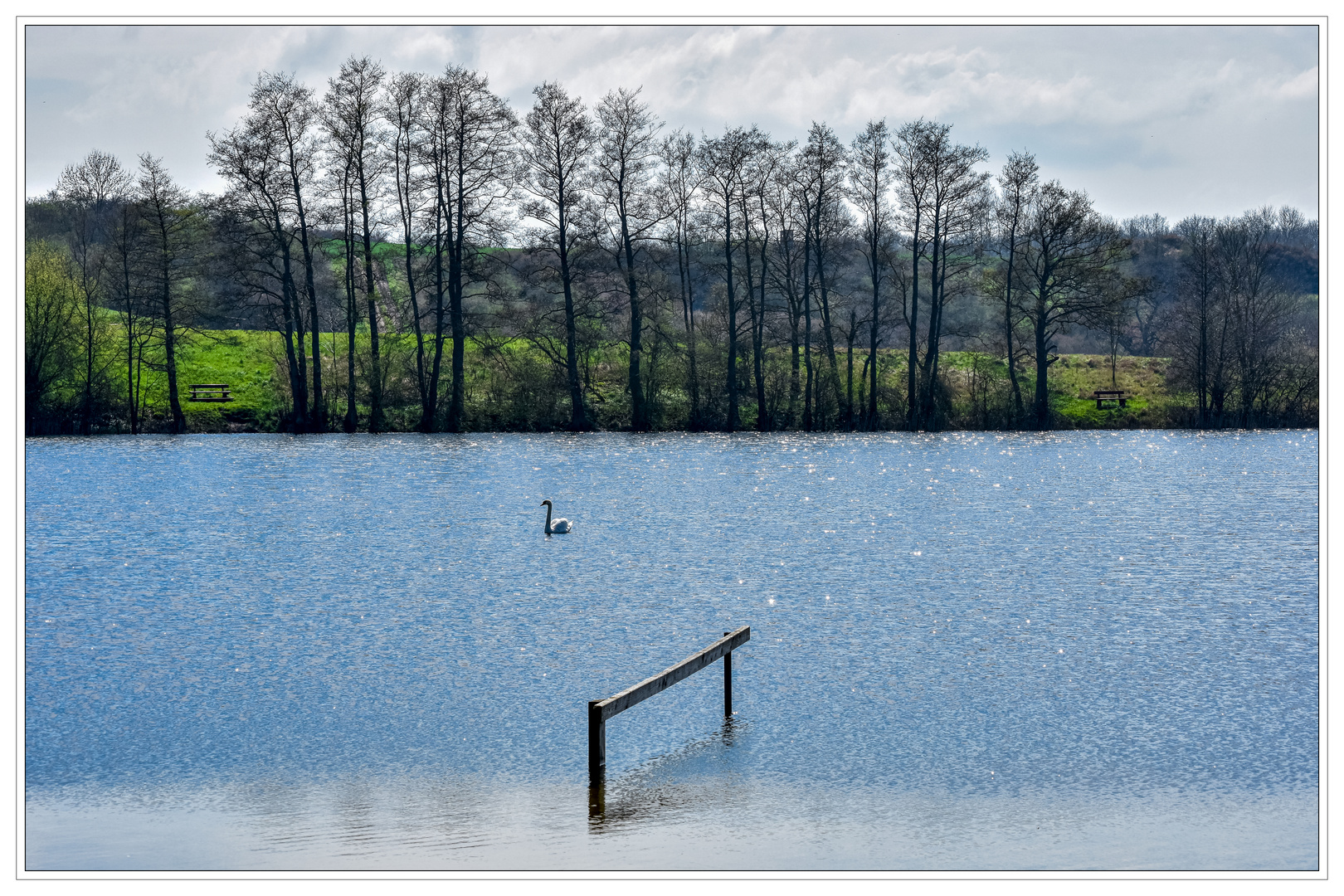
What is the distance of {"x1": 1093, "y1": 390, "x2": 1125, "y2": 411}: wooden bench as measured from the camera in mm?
65750

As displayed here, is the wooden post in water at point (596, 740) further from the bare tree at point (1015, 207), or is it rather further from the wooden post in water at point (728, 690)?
the bare tree at point (1015, 207)

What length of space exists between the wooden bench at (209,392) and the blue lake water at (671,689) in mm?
28392

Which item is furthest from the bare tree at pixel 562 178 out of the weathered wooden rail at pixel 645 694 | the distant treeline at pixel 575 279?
the weathered wooden rail at pixel 645 694

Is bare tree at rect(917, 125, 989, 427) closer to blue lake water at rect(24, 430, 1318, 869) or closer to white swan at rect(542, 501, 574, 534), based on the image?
blue lake water at rect(24, 430, 1318, 869)

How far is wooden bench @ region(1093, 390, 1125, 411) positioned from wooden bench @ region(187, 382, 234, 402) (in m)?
45.3

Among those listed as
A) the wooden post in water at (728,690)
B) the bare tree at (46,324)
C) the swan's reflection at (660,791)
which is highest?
the bare tree at (46,324)

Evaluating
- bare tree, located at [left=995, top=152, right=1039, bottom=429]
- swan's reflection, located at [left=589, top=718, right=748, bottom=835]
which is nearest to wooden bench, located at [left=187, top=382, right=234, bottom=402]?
bare tree, located at [left=995, top=152, right=1039, bottom=429]

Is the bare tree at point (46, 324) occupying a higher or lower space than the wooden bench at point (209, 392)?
higher

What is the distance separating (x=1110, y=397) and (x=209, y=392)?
47663mm

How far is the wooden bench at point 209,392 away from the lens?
5953cm

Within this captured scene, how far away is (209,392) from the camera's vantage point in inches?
2388

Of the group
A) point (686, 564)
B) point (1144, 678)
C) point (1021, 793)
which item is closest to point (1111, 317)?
point (686, 564)

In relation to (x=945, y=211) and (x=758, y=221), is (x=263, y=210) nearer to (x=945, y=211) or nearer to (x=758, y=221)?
(x=758, y=221)
